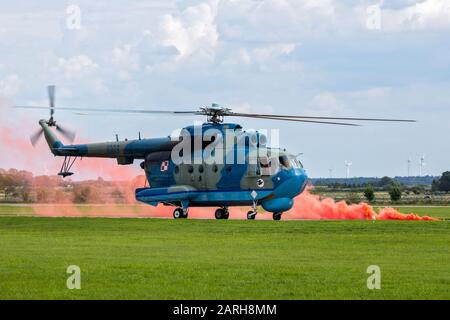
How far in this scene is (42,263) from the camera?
31.9 metres

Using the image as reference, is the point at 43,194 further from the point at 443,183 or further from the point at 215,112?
the point at 443,183

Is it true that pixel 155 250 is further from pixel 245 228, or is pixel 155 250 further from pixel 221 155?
pixel 221 155

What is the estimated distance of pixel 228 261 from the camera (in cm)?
3284

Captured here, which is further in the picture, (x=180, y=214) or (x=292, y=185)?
(x=180, y=214)

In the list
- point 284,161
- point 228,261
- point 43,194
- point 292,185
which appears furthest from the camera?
point 43,194

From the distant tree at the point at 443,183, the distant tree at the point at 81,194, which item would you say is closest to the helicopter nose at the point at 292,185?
the distant tree at the point at 81,194

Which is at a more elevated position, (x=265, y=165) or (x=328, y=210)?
(x=265, y=165)

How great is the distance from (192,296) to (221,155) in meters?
39.6

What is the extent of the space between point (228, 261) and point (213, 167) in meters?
32.4

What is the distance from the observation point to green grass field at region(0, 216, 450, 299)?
25.9 m

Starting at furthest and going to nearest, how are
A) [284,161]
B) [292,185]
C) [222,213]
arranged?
[222,213] < [292,185] < [284,161]

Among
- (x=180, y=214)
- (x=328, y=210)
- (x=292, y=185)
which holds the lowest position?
(x=180, y=214)

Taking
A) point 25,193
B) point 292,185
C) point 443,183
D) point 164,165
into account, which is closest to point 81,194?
point 25,193

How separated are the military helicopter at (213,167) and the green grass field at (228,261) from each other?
10.9 metres
